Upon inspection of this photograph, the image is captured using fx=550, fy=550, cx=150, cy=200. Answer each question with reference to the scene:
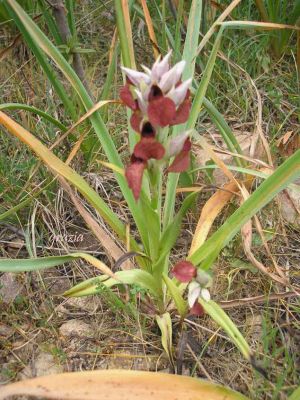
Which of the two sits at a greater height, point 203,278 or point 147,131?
point 147,131

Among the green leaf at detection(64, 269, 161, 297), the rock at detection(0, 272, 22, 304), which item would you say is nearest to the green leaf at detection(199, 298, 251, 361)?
the green leaf at detection(64, 269, 161, 297)

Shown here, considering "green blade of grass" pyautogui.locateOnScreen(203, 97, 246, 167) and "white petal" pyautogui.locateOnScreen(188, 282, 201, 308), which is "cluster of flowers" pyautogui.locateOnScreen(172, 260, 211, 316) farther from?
"green blade of grass" pyautogui.locateOnScreen(203, 97, 246, 167)

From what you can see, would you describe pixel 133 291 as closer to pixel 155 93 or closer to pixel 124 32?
pixel 155 93

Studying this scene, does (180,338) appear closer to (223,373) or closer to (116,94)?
(223,373)

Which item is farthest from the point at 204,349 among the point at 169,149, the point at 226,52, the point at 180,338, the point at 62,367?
the point at 226,52

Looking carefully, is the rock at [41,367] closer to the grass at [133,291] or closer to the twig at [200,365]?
the grass at [133,291]

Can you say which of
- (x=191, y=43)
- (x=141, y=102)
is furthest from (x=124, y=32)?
(x=141, y=102)

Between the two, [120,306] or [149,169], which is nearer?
[149,169]
